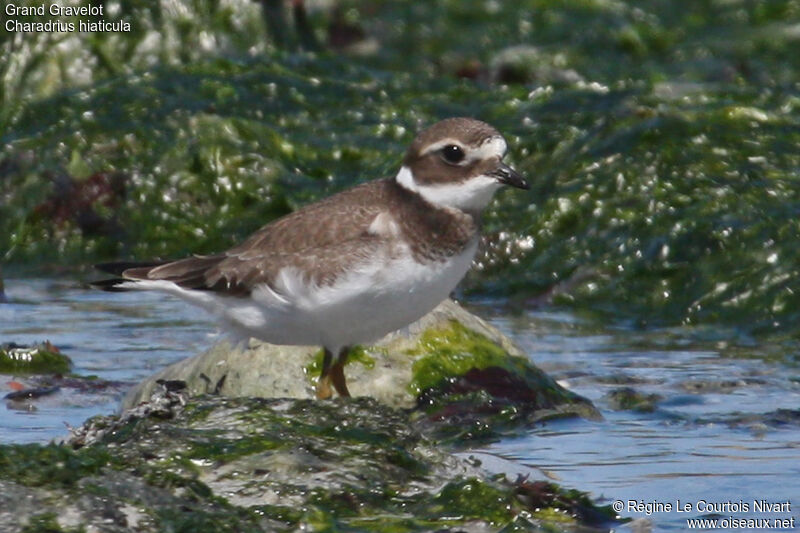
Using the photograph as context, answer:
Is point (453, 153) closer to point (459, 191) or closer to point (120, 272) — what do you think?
point (459, 191)

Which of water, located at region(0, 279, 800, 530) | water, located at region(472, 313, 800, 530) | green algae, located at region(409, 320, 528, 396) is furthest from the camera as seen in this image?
green algae, located at region(409, 320, 528, 396)

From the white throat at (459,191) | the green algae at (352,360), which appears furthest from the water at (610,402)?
the white throat at (459,191)

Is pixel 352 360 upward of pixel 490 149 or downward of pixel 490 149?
downward

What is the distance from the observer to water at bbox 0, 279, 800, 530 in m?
5.58

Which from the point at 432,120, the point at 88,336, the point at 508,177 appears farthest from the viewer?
the point at 432,120

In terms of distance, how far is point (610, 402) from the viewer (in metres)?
6.93

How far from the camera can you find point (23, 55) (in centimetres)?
1109

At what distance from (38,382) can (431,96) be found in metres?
4.63

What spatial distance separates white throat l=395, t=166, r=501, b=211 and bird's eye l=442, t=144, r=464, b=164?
0.10m

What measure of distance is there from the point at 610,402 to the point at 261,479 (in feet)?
8.06

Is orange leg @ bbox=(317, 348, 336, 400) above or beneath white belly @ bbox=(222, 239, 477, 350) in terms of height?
beneath

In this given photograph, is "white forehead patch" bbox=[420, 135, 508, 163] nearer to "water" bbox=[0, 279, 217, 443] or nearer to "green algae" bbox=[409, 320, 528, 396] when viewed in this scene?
"green algae" bbox=[409, 320, 528, 396]

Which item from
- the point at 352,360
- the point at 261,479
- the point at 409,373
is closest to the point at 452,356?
the point at 409,373

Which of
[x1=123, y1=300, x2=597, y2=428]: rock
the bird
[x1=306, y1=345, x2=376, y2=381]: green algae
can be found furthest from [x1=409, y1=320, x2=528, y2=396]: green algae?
the bird
